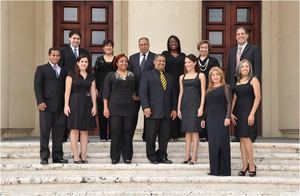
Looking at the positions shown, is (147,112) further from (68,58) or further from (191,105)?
(68,58)

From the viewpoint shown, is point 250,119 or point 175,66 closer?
point 250,119

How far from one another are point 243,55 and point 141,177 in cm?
267

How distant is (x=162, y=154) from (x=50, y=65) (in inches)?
91.6

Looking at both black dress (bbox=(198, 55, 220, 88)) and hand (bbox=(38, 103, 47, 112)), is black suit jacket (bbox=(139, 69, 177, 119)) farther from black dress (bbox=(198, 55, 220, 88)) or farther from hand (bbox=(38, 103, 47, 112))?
hand (bbox=(38, 103, 47, 112))

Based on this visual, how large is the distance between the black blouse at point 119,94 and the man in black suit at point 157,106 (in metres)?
0.18

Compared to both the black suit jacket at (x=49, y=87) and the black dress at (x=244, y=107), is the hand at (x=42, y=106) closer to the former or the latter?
the black suit jacket at (x=49, y=87)

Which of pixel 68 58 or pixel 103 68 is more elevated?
pixel 68 58

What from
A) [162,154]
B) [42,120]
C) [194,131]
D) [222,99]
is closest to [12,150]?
[42,120]

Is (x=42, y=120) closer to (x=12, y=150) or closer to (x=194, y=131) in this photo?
(x=12, y=150)

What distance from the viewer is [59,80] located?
8.27 meters

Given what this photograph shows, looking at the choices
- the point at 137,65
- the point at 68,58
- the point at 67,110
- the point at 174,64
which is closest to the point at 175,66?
the point at 174,64

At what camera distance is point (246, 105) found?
7734 mm

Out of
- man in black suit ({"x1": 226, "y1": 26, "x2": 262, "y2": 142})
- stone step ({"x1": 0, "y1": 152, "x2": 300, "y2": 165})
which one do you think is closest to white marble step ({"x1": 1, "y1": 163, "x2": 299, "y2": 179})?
stone step ({"x1": 0, "y1": 152, "x2": 300, "y2": 165})

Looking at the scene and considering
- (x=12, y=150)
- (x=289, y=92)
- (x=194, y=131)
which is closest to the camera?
(x=194, y=131)
